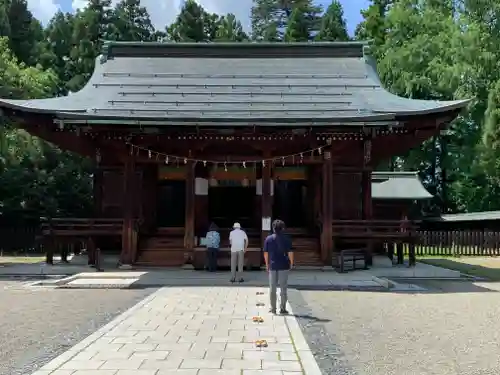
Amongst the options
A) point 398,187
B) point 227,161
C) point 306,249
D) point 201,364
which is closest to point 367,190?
point 306,249

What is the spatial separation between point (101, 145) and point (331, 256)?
24.5 ft

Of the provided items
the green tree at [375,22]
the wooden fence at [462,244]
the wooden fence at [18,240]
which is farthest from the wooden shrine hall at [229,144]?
the green tree at [375,22]

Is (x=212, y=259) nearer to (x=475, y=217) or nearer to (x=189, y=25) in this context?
(x=475, y=217)

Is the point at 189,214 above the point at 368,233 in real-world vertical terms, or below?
above

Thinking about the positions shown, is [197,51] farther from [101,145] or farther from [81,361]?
[81,361]

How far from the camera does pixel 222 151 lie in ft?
58.2

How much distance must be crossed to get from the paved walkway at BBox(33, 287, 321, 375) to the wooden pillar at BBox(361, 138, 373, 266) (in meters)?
8.14

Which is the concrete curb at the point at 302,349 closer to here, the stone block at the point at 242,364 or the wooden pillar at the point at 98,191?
the stone block at the point at 242,364

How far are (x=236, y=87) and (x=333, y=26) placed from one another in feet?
99.7

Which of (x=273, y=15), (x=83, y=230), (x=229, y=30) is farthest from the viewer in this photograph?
(x=273, y=15)

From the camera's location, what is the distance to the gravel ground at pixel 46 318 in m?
6.64

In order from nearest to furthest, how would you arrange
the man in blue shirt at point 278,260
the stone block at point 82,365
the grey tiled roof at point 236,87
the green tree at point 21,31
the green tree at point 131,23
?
the stone block at point 82,365 → the man in blue shirt at point 278,260 → the grey tiled roof at point 236,87 → the green tree at point 21,31 → the green tree at point 131,23

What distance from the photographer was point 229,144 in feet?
57.9

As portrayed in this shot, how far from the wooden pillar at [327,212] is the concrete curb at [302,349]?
26.7 ft
